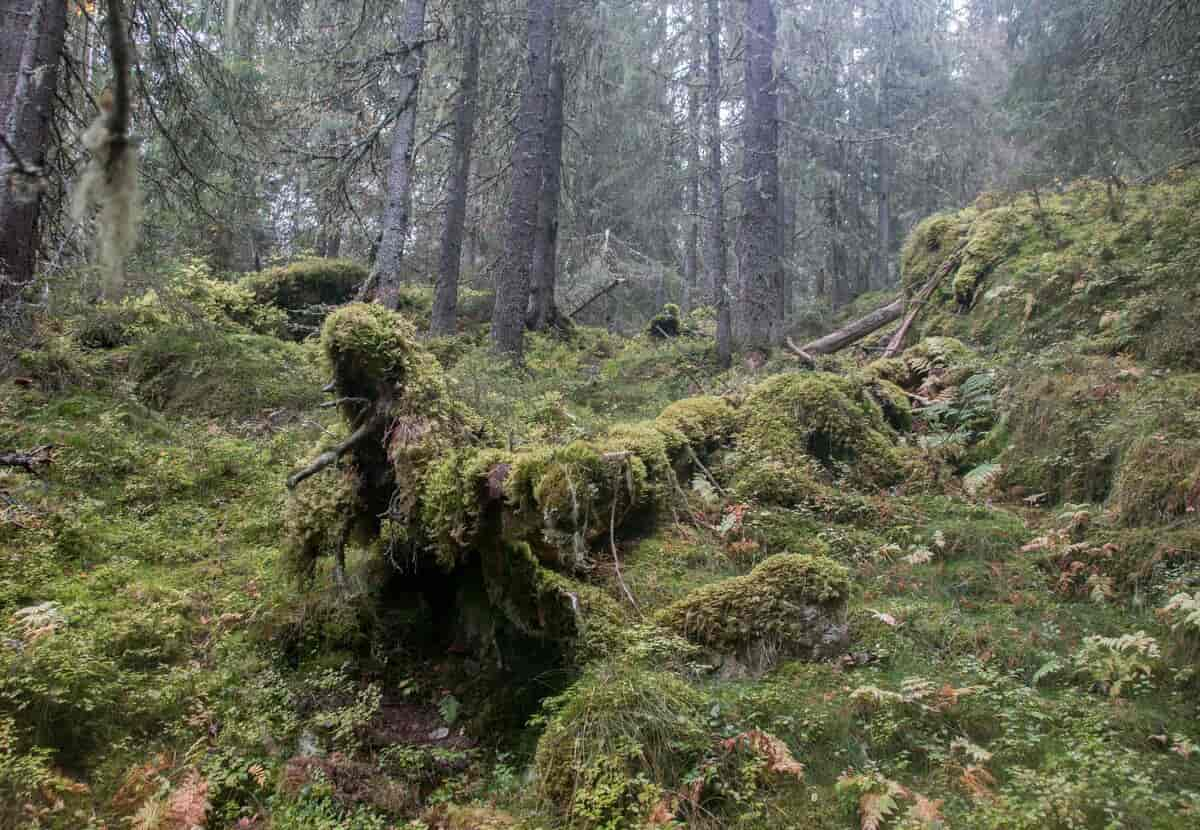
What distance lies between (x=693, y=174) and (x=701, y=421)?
1257 cm

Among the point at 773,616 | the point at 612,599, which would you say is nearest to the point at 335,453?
the point at 612,599

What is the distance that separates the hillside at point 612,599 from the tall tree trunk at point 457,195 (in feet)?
19.2

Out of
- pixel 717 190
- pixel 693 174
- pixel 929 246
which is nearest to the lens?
pixel 717 190

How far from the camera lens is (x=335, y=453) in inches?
193

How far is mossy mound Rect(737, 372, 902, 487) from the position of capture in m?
7.33

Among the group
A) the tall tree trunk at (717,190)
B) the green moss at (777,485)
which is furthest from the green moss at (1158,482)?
the tall tree trunk at (717,190)

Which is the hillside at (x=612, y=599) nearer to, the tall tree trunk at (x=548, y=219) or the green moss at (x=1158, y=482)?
the green moss at (x=1158, y=482)

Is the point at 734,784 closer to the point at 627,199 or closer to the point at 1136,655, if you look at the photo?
the point at 1136,655

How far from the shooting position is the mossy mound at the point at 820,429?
7.33 metres

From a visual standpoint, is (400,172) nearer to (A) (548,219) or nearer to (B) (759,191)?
(B) (759,191)

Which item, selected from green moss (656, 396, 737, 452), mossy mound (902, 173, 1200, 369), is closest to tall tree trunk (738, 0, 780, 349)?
mossy mound (902, 173, 1200, 369)

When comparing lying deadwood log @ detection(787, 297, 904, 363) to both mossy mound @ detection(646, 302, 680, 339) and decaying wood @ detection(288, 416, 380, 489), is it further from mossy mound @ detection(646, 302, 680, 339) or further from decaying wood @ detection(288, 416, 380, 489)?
decaying wood @ detection(288, 416, 380, 489)

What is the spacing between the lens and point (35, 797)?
343 cm

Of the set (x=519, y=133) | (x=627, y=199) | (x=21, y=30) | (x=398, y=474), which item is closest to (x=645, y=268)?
(x=627, y=199)
